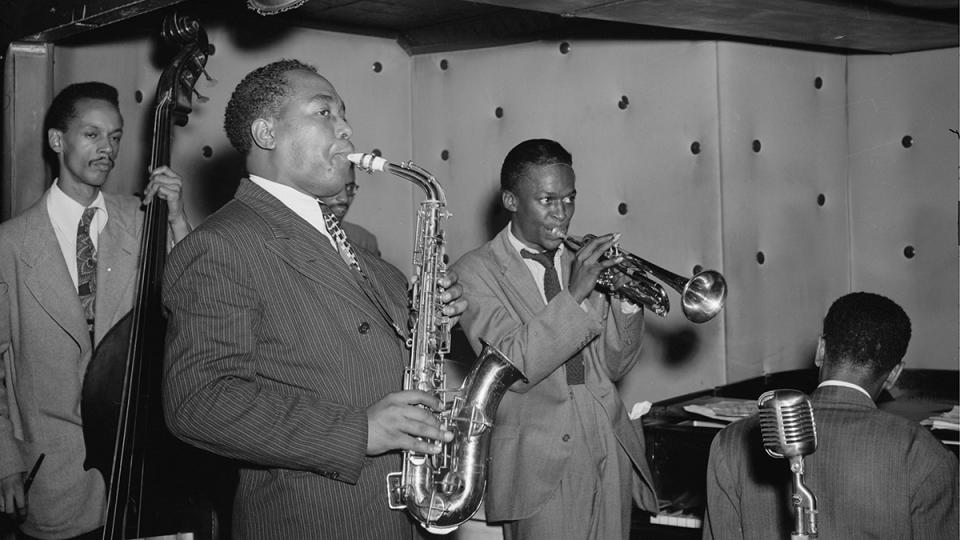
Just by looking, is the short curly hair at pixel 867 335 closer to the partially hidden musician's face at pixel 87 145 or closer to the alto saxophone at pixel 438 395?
the alto saxophone at pixel 438 395

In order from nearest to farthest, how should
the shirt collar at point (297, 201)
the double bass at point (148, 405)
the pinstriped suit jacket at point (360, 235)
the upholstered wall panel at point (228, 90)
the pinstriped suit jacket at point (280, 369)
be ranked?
the pinstriped suit jacket at point (280, 369), the shirt collar at point (297, 201), the double bass at point (148, 405), the upholstered wall panel at point (228, 90), the pinstriped suit jacket at point (360, 235)

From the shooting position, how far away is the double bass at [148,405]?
3.21m

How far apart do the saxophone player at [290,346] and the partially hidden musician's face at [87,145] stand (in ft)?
4.61

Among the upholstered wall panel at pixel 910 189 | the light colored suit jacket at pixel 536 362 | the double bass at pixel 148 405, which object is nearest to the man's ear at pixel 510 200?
the light colored suit jacket at pixel 536 362

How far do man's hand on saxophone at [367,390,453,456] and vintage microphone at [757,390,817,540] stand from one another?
2.68 ft

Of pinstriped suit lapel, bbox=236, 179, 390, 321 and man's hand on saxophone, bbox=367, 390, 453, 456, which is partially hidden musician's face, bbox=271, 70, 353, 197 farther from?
man's hand on saxophone, bbox=367, 390, 453, 456

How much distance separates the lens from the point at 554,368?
3.35m

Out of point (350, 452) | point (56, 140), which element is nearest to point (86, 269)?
point (56, 140)

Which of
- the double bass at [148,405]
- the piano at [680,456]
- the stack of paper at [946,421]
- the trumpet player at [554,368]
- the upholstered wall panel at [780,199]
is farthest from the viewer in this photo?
the upholstered wall panel at [780,199]

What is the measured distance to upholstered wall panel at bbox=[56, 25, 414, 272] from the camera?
4.88 m

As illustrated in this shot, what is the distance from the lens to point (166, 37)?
11.6ft

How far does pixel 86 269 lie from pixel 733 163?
279 centimetres

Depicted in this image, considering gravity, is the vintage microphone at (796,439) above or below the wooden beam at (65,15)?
below

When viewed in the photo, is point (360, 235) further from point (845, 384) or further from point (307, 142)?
point (845, 384)
